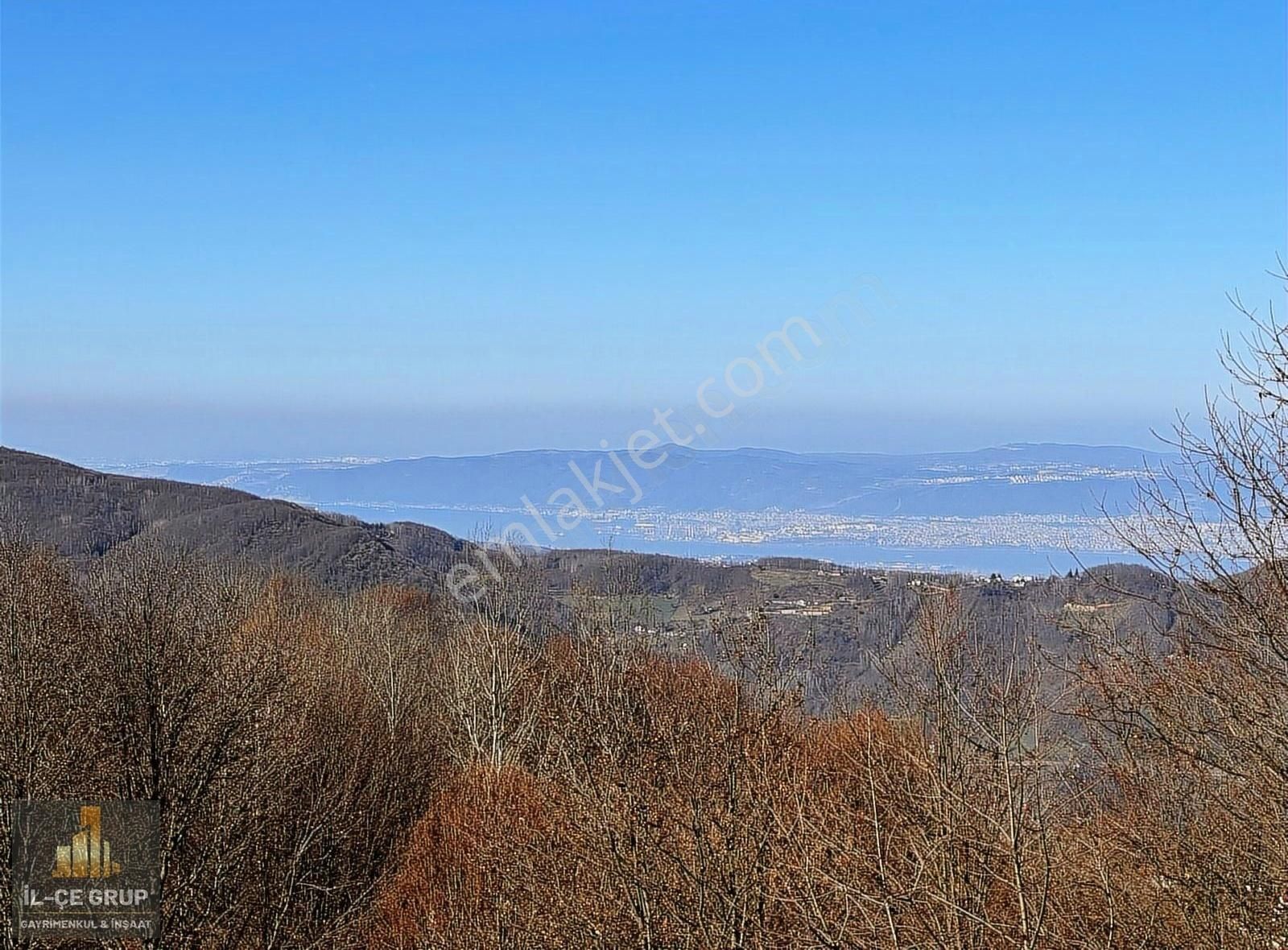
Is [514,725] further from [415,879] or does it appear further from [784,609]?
[784,609]

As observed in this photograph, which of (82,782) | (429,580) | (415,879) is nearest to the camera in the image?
(82,782)

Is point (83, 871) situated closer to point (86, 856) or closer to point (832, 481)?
point (86, 856)

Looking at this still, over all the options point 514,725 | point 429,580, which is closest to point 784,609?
point 514,725

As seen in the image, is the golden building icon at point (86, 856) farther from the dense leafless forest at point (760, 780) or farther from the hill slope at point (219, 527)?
the hill slope at point (219, 527)

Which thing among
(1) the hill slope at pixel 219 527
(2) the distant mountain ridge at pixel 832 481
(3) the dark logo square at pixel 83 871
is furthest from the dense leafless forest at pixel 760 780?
(2) the distant mountain ridge at pixel 832 481

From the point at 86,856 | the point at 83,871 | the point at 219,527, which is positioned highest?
the point at 219,527

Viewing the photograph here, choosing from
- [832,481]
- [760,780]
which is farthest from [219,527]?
[760,780]
